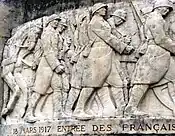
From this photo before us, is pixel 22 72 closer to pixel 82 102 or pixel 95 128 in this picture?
pixel 82 102

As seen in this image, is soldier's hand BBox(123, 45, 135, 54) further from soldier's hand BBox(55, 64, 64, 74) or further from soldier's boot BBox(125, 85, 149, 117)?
soldier's hand BBox(55, 64, 64, 74)

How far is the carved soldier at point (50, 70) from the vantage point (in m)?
7.75

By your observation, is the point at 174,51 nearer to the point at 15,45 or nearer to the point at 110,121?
the point at 110,121

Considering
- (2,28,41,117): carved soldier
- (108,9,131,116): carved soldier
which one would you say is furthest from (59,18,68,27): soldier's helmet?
(108,9,131,116): carved soldier

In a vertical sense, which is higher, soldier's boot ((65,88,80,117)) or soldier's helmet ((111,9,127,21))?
soldier's helmet ((111,9,127,21))

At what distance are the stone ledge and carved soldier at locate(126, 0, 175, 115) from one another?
0.76ft

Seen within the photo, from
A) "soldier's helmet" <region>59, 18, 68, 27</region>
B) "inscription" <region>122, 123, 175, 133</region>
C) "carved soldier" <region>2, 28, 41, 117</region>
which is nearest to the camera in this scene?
"inscription" <region>122, 123, 175, 133</region>

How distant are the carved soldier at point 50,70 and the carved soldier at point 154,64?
62.2 inches

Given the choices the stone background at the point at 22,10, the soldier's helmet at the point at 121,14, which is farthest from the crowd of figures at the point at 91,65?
the stone background at the point at 22,10

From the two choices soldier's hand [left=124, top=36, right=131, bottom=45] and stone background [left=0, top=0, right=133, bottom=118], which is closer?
soldier's hand [left=124, top=36, right=131, bottom=45]

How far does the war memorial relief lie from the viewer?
6895 mm

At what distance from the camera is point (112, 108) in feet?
23.3

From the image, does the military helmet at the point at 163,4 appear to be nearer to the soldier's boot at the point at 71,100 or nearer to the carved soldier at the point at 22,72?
the soldier's boot at the point at 71,100

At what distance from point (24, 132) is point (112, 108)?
76.9 inches
